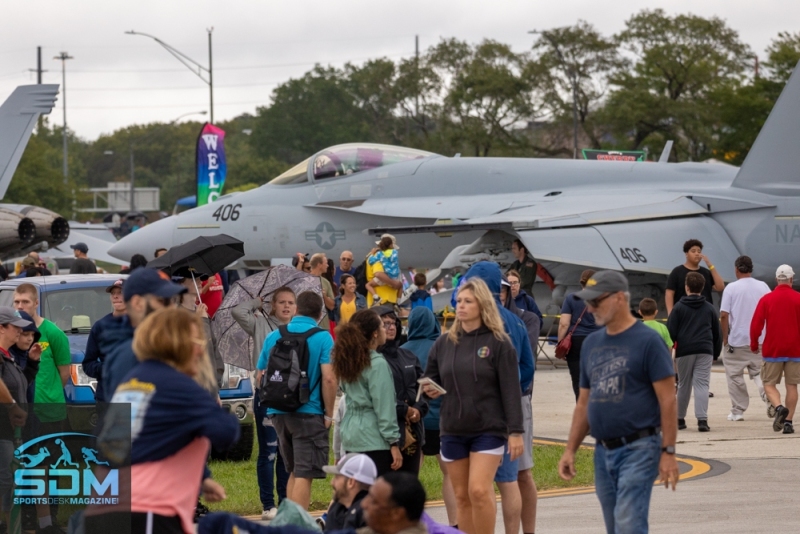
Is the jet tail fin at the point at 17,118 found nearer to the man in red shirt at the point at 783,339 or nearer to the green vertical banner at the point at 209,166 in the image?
the green vertical banner at the point at 209,166

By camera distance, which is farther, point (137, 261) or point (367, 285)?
point (367, 285)

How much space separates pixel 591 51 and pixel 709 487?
45.8 meters

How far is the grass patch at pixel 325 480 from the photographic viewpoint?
8.88 metres

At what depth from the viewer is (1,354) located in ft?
24.1

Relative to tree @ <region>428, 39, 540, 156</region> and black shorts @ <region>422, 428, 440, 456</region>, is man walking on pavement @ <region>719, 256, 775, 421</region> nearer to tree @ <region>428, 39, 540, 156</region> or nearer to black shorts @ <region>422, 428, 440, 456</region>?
black shorts @ <region>422, 428, 440, 456</region>

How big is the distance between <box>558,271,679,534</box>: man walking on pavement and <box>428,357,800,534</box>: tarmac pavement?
192cm

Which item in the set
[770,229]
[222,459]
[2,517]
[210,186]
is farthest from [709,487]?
[210,186]

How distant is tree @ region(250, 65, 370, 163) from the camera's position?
→ 98812 mm

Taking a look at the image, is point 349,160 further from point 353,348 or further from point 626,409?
point 626,409

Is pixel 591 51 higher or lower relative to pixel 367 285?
higher

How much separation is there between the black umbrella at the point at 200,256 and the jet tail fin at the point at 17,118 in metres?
14.2

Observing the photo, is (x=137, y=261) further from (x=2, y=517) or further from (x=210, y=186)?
(x=210, y=186)

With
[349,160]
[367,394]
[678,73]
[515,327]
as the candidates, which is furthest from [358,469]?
[678,73]

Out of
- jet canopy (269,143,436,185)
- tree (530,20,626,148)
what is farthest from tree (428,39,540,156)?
jet canopy (269,143,436,185)
